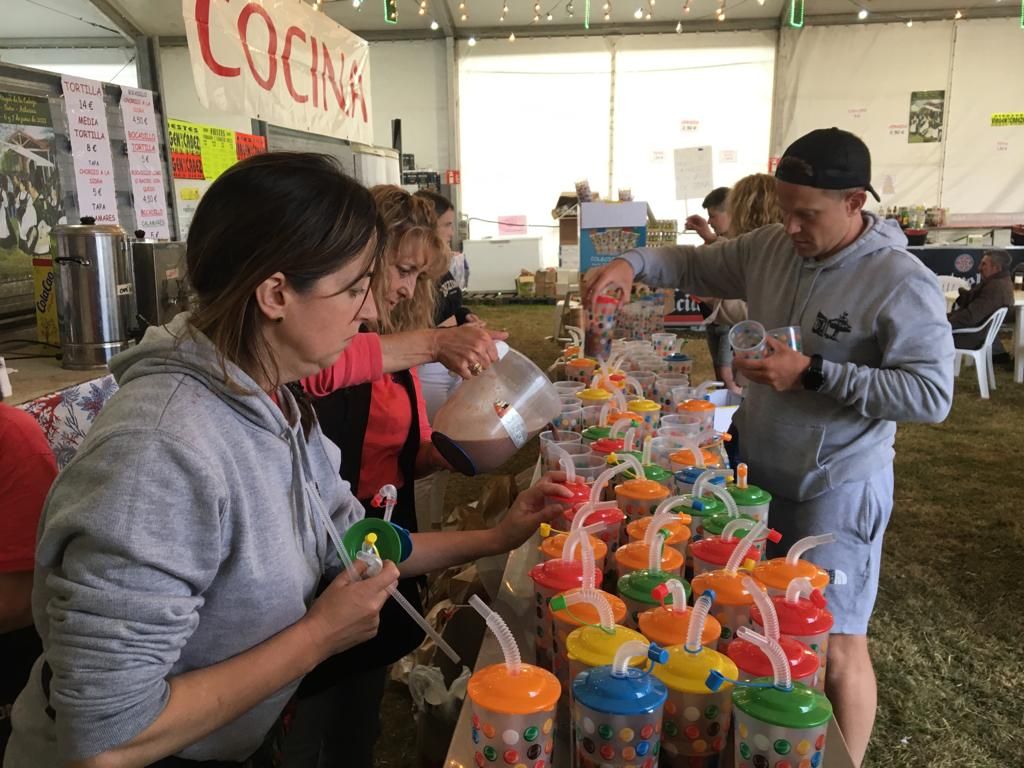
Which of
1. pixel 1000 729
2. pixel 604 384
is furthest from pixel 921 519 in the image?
pixel 604 384

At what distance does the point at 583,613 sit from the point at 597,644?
0.09 metres

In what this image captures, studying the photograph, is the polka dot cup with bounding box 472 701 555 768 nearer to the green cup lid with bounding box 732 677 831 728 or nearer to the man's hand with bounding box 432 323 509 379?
the green cup lid with bounding box 732 677 831 728

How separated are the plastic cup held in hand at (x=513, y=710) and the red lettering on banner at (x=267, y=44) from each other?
12.0 feet

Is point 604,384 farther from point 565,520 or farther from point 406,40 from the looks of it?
point 406,40

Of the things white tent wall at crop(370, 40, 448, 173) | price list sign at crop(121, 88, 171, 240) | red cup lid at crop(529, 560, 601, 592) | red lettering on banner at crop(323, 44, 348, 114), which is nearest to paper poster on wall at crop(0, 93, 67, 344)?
price list sign at crop(121, 88, 171, 240)

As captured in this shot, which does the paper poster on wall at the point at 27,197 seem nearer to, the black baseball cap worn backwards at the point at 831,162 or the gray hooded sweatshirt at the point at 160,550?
the gray hooded sweatshirt at the point at 160,550

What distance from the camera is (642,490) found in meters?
1.44

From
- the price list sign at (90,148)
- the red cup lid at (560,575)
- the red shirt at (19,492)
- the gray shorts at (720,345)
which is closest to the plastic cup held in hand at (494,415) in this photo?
the red cup lid at (560,575)

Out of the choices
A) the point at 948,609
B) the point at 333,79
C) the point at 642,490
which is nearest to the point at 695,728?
the point at 642,490

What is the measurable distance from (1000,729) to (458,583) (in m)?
1.88

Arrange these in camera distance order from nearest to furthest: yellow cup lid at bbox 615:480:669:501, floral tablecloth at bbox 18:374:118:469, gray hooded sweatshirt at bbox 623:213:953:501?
1. yellow cup lid at bbox 615:480:669:501
2. gray hooded sweatshirt at bbox 623:213:953:501
3. floral tablecloth at bbox 18:374:118:469

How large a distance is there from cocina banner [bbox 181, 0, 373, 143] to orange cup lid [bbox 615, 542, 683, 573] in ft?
10.0

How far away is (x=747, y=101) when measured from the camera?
11156mm

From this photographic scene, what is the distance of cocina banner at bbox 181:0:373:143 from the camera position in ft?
11.1
